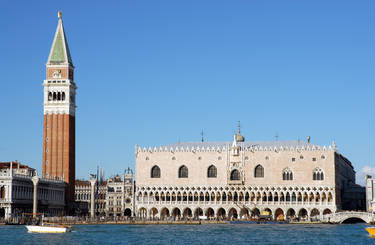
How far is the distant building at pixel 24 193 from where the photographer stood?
99.1 m

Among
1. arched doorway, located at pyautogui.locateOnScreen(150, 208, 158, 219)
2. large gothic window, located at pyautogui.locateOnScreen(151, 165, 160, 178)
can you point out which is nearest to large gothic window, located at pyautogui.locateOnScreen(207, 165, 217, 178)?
large gothic window, located at pyautogui.locateOnScreen(151, 165, 160, 178)

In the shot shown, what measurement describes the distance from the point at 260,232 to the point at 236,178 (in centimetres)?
2473

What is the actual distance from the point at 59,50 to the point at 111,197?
3618 centimetres

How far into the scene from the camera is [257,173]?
99375 millimetres

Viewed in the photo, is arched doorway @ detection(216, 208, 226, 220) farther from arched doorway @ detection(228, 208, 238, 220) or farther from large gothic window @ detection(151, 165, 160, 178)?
large gothic window @ detection(151, 165, 160, 178)

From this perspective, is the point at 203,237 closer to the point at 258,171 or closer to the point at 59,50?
the point at 258,171

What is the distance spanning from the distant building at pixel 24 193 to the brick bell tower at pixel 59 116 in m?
2.33

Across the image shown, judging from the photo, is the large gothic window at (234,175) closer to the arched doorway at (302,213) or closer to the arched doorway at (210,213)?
the arched doorway at (210,213)

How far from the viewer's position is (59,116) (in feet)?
368

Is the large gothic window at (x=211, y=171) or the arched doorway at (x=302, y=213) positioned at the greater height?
the large gothic window at (x=211, y=171)

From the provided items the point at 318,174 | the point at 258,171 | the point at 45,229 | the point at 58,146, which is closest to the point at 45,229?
the point at 45,229

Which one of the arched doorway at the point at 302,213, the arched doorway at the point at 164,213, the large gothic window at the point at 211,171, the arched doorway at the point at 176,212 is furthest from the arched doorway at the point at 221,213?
A: the arched doorway at the point at 302,213

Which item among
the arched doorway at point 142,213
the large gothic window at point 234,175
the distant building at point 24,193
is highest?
the large gothic window at point 234,175

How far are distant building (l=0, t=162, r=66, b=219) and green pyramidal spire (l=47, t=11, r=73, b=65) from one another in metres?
17.1
